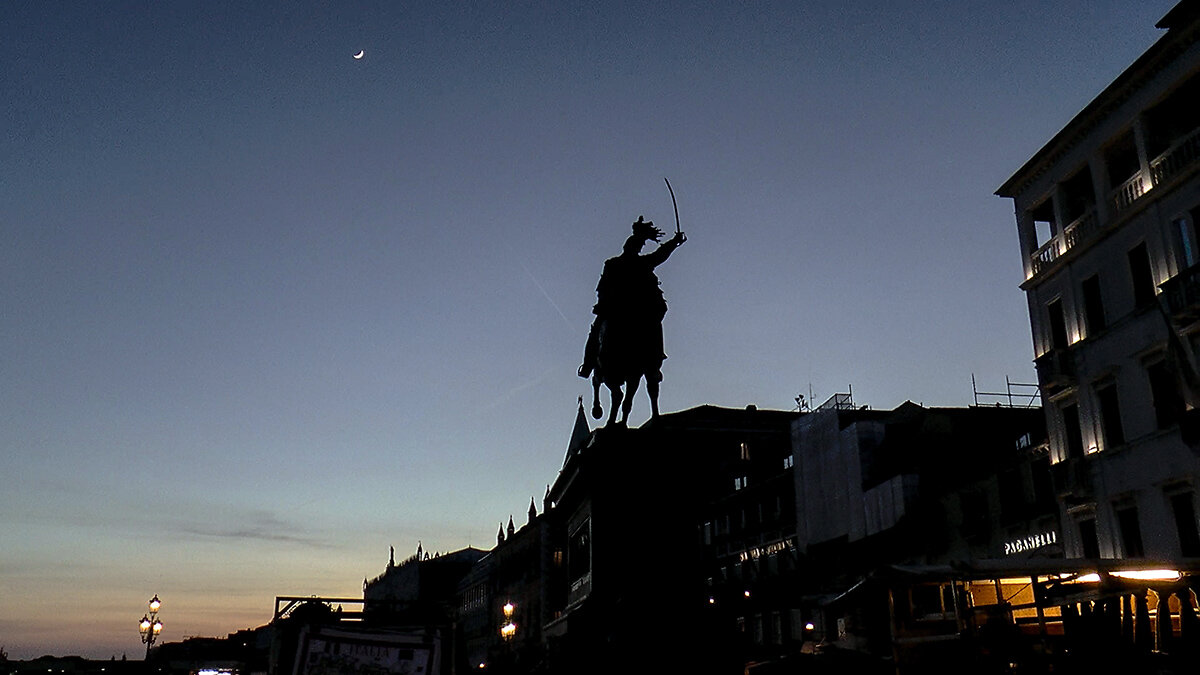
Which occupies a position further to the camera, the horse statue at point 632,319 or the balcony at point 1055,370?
the balcony at point 1055,370

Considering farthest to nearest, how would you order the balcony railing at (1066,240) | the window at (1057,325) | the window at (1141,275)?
the window at (1057,325) < the balcony railing at (1066,240) < the window at (1141,275)

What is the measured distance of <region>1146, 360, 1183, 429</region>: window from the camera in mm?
24844

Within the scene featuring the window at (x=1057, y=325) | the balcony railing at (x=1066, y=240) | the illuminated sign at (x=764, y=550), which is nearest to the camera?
the balcony railing at (x=1066, y=240)

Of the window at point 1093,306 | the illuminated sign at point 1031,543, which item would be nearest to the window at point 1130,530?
the illuminated sign at point 1031,543

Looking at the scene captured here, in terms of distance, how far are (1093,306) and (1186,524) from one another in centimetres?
730

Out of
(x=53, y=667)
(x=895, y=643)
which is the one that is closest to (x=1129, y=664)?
(x=895, y=643)

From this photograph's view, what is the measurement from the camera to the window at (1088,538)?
92.4 feet

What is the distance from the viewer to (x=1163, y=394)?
25.6 meters

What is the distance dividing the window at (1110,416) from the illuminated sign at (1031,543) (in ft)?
15.5

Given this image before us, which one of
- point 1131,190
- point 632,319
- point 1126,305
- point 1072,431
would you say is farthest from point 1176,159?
point 632,319

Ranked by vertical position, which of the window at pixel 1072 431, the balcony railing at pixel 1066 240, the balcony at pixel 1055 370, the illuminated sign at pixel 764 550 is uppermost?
the balcony railing at pixel 1066 240

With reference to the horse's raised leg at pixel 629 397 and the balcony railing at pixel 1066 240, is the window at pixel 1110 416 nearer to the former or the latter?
the balcony railing at pixel 1066 240

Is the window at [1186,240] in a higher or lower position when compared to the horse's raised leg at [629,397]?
higher

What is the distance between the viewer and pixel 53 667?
49000 millimetres
